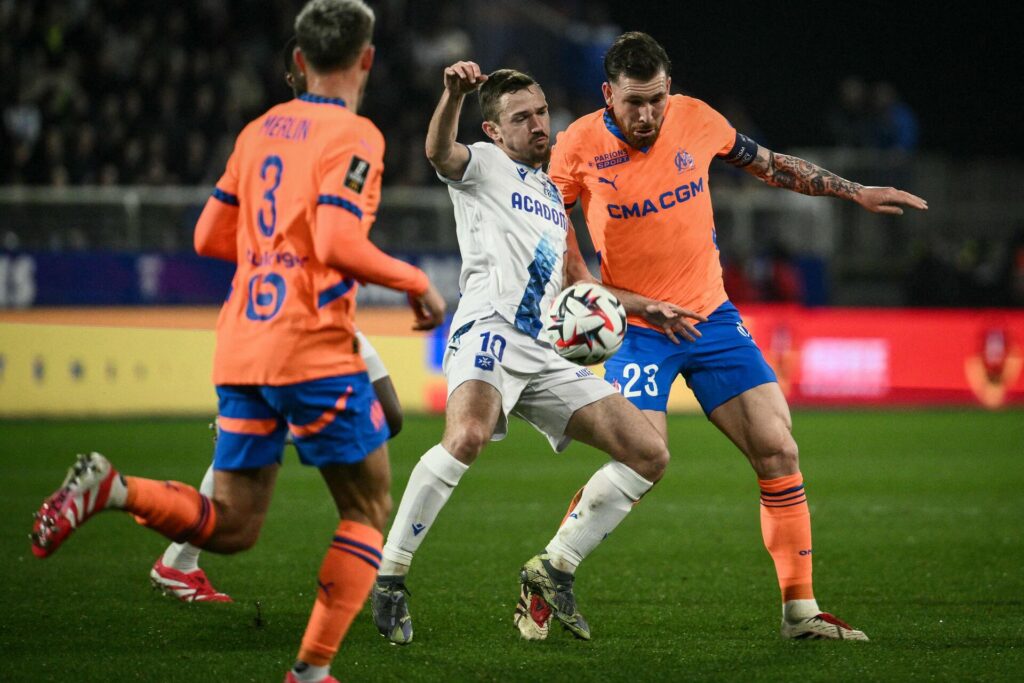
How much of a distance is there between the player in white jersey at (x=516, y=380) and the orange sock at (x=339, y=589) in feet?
3.74

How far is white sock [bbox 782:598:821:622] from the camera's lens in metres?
5.45

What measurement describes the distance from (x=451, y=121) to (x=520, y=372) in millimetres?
1092

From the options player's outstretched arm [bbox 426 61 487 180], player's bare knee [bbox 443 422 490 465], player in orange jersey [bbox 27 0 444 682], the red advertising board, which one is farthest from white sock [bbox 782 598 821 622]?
the red advertising board

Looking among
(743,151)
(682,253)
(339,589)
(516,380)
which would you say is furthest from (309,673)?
Answer: (743,151)

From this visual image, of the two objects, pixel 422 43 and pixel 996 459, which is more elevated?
pixel 422 43

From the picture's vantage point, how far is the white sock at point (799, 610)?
5.45 metres

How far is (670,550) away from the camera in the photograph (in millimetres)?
7758

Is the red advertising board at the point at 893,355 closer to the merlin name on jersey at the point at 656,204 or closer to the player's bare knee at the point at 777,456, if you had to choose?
the merlin name on jersey at the point at 656,204

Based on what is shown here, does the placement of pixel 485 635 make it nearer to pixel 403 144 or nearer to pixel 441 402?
pixel 441 402

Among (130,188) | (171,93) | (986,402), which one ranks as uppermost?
(171,93)

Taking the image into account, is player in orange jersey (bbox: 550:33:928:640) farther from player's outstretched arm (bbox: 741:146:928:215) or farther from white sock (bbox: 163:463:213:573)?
white sock (bbox: 163:463:213:573)

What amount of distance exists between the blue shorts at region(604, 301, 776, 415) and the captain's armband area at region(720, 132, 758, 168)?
0.69 m

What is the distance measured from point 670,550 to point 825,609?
176 centimetres

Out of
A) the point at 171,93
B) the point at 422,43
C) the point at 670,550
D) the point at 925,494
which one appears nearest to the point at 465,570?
the point at 670,550
